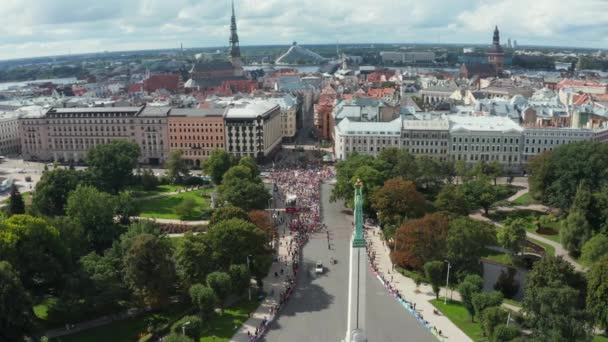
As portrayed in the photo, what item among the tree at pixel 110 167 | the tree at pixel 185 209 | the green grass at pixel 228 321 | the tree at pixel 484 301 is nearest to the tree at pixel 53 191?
the tree at pixel 110 167

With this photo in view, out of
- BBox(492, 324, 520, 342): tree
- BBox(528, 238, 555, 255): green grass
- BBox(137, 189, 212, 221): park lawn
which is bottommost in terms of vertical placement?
BBox(528, 238, 555, 255): green grass

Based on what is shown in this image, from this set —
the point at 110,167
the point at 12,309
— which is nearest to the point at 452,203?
the point at 110,167

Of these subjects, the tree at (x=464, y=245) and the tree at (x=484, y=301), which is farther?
the tree at (x=464, y=245)

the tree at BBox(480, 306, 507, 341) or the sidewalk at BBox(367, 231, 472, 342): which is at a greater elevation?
the tree at BBox(480, 306, 507, 341)

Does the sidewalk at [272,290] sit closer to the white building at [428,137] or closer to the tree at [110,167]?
the tree at [110,167]

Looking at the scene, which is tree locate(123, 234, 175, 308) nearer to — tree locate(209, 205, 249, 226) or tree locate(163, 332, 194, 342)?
tree locate(163, 332, 194, 342)

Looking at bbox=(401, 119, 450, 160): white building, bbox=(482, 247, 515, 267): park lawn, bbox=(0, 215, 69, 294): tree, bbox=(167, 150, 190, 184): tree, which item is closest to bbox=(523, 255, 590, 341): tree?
bbox=(482, 247, 515, 267): park lawn
